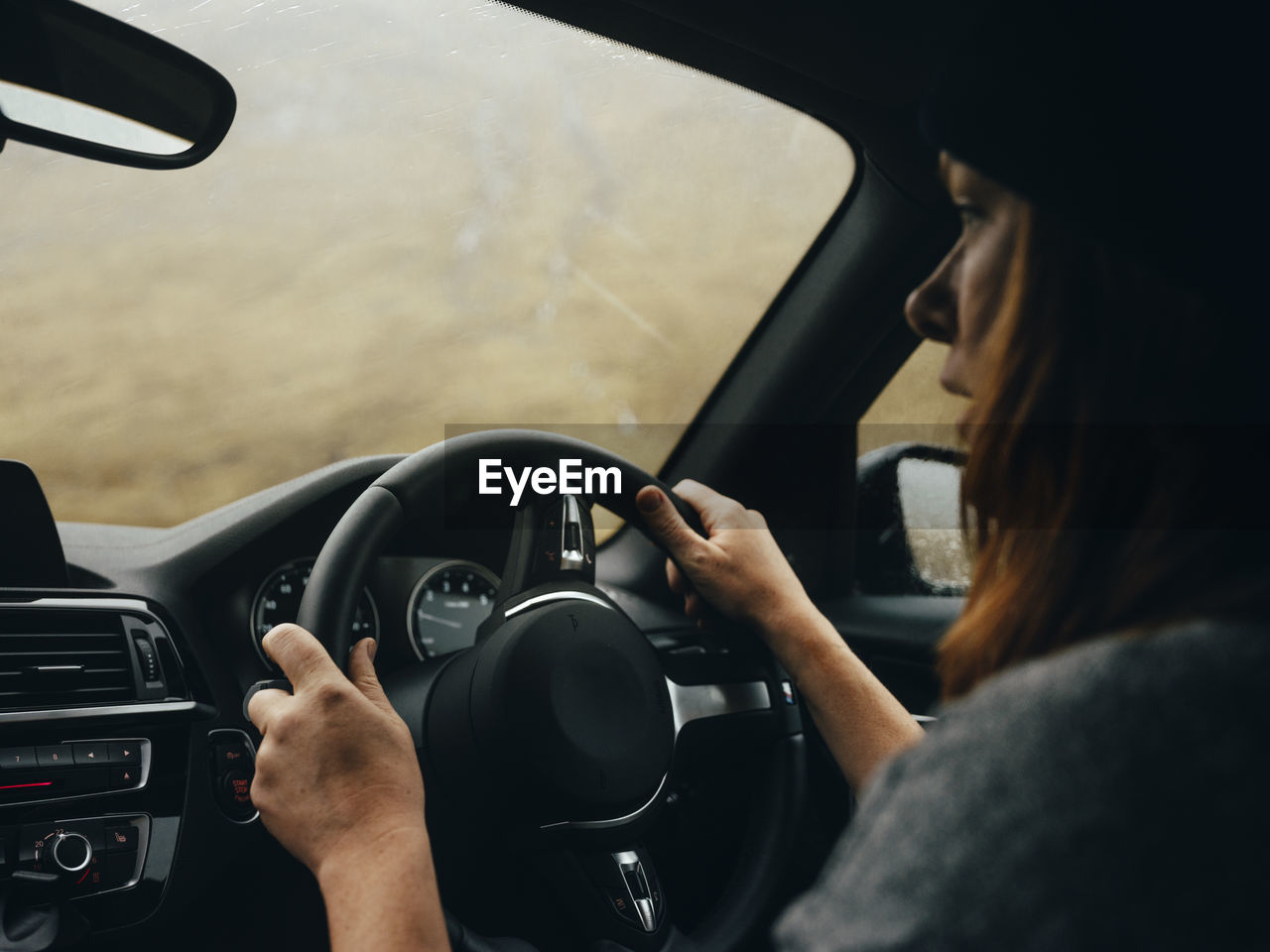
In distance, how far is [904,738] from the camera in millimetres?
1542

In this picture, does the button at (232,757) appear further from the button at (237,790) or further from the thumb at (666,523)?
the thumb at (666,523)

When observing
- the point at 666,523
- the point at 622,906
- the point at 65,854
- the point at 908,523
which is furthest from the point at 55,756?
the point at 908,523

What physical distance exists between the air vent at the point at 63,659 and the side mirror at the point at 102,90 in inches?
30.1

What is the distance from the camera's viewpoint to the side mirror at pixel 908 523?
2418 millimetres

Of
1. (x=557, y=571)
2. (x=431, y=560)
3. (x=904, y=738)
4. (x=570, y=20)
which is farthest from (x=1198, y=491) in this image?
(x=431, y=560)

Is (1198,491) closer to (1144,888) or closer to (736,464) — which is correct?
(1144,888)

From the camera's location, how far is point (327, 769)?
1.07m

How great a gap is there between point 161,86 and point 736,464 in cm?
150

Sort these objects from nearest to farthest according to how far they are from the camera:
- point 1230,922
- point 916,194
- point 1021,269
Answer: point 1230,922 → point 1021,269 → point 916,194

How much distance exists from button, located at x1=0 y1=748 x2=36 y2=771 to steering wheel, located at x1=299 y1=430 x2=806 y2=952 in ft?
1.79

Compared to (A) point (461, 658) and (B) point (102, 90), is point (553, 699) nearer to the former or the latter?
(A) point (461, 658)

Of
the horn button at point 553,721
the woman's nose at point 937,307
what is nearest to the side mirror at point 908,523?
the horn button at point 553,721

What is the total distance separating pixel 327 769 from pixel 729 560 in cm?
81

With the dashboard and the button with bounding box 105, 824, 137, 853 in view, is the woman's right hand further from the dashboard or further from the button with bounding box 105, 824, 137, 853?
the button with bounding box 105, 824, 137, 853
